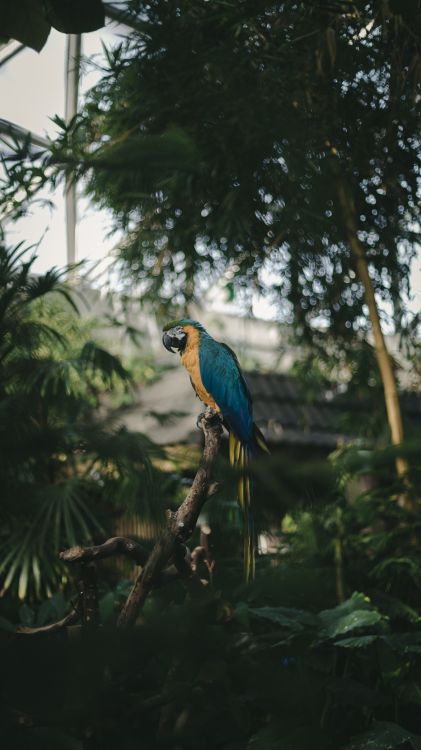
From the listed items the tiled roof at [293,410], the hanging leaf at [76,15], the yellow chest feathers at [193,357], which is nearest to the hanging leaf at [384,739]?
the yellow chest feathers at [193,357]

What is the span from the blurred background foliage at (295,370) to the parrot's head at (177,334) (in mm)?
183

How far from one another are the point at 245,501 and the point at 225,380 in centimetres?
74

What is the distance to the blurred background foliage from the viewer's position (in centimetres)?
19

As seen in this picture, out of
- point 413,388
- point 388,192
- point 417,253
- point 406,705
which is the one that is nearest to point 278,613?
point 406,705

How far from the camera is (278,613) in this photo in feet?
4.25

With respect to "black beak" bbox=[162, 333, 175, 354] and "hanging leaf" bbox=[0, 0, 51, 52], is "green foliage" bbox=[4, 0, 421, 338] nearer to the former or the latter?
"hanging leaf" bbox=[0, 0, 51, 52]

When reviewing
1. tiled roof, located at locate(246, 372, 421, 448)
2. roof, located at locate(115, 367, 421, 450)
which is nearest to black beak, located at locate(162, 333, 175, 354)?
roof, located at locate(115, 367, 421, 450)

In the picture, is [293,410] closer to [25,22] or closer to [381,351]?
[381,351]

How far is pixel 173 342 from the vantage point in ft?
3.54

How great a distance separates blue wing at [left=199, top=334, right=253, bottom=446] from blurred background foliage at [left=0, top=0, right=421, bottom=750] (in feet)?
0.49

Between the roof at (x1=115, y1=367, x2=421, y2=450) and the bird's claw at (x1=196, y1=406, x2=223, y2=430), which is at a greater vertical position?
the roof at (x1=115, y1=367, x2=421, y2=450)

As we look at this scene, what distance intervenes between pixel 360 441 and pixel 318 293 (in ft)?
1.95

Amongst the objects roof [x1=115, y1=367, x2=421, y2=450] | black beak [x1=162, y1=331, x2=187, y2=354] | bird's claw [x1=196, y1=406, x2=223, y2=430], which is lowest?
bird's claw [x1=196, y1=406, x2=223, y2=430]

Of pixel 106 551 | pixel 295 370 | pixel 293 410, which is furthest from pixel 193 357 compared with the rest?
pixel 293 410
